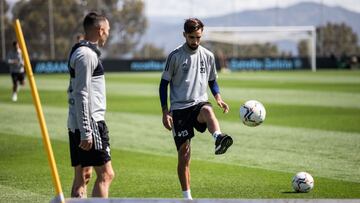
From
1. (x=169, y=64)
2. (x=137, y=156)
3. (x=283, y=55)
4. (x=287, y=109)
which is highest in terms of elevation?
(x=169, y=64)

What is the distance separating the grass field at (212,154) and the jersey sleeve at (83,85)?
2.62 metres

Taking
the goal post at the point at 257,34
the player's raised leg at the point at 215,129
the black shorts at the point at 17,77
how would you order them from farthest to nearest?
1. the goal post at the point at 257,34
2. the black shorts at the point at 17,77
3. the player's raised leg at the point at 215,129

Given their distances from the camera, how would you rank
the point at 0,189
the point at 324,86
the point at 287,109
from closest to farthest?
the point at 0,189 < the point at 287,109 < the point at 324,86

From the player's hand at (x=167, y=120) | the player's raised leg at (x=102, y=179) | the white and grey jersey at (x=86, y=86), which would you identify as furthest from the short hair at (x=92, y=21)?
the player's hand at (x=167, y=120)

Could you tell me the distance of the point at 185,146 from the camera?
31.7 feet

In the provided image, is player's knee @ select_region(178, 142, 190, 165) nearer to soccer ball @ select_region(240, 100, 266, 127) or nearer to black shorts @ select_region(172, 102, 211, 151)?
black shorts @ select_region(172, 102, 211, 151)

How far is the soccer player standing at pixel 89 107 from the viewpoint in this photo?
765 cm

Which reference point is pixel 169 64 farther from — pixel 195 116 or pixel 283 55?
pixel 283 55

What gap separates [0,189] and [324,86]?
84.7 ft

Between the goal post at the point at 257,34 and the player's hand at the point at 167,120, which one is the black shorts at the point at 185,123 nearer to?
the player's hand at the point at 167,120

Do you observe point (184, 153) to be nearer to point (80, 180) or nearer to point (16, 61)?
point (80, 180)

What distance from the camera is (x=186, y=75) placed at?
9.66 metres

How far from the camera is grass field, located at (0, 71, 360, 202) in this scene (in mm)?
10852

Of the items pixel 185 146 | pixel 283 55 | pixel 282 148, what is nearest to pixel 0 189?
pixel 185 146
